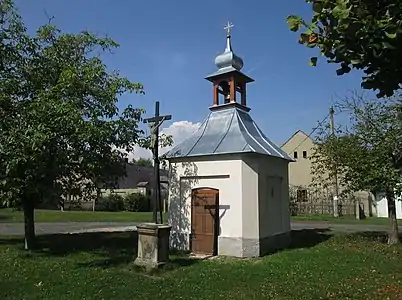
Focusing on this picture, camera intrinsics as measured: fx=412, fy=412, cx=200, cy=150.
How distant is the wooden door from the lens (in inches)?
564

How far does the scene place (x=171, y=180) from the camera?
625 inches

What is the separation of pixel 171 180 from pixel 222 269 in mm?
5353

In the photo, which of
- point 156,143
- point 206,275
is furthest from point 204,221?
point 206,275

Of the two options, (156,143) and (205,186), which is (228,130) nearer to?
(205,186)

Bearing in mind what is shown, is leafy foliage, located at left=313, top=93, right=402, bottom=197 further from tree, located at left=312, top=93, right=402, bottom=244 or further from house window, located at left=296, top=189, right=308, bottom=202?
house window, located at left=296, top=189, right=308, bottom=202

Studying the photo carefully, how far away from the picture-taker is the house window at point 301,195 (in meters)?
37.2

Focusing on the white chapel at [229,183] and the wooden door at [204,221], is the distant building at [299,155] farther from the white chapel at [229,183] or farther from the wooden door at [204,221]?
the wooden door at [204,221]

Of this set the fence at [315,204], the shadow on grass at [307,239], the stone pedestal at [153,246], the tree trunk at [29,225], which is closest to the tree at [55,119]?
the tree trunk at [29,225]

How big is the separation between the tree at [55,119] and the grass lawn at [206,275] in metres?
2.46

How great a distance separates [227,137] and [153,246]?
5.44 meters

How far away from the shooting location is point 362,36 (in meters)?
3.35

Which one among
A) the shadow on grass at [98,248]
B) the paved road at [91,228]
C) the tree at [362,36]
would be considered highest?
the tree at [362,36]

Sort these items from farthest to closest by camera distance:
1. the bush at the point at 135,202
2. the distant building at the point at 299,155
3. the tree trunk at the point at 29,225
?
the bush at the point at 135,202
the distant building at the point at 299,155
the tree trunk at the point at 29,225

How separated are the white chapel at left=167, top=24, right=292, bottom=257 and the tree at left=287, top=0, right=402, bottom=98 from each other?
1007 cm
